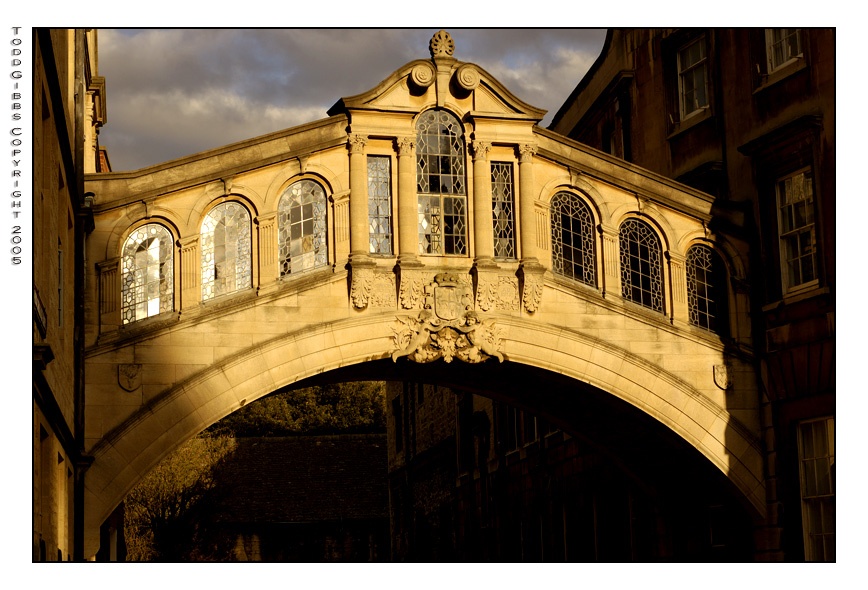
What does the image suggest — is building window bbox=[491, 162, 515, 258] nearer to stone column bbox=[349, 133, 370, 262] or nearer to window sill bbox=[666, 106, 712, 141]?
stone column bbox=[349, 133, 370, 262]

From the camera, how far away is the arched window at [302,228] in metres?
23.0

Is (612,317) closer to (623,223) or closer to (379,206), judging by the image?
(623,223)

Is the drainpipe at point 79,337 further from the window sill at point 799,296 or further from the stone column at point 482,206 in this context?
the window sill at point 799,296

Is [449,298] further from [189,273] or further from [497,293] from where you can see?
[189,273]

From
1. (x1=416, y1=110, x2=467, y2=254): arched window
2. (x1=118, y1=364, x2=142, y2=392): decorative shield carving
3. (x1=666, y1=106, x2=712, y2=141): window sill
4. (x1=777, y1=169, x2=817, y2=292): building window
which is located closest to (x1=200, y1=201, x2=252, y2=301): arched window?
(x1=118, y1=364, x2=142, y2=392): decorative shield carving

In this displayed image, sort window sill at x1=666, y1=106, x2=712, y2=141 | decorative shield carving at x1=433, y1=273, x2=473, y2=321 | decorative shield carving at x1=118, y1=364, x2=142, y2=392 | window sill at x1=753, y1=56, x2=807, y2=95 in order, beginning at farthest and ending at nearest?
window sill at x1=666, y1=106, x2=712, y2=141 < window sill at x1=753, y1=56, x2=807, y2=95 < decorative shield carving at x1=433, y1=273, x2=473, y2=321 < decorative shield carving at x1=118, y1=364, x2=142, y2=392

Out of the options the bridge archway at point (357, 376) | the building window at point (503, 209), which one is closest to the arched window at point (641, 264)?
the bridge archway at point (357, 376)

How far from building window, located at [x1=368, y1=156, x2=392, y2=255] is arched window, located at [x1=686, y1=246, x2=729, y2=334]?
17.2 ft

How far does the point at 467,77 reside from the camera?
2364 cm

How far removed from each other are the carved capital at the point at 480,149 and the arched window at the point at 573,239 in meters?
1.45

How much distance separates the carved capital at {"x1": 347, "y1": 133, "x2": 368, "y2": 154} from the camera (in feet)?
76.3

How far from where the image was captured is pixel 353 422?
71688 mm

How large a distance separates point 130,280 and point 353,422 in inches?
1962

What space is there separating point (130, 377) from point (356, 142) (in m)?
5.09
